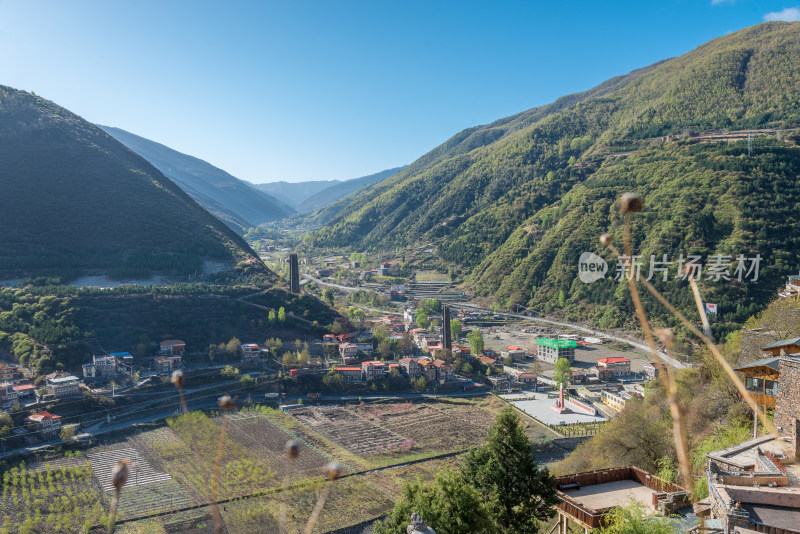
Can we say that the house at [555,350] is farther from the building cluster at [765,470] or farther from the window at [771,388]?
the window at [771,388]

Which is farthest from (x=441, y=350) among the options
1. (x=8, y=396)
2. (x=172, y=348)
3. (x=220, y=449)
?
(x=220, y=449)

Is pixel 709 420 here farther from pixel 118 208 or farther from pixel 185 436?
pixel 118 208

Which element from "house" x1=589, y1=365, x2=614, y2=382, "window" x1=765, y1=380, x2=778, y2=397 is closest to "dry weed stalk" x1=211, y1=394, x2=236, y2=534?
"window" x1=765, y1=380, x2=778, y2=397

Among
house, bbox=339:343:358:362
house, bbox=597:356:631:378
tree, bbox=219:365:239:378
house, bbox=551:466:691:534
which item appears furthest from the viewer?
house, bbox=339:343:358:362

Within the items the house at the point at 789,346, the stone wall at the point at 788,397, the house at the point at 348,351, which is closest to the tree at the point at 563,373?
the house at the point at 348,351

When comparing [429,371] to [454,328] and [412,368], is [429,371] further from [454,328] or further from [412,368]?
[454,328]

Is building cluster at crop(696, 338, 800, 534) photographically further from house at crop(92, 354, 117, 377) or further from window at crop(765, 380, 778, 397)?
house at crop(92, 354, 117, 377)
